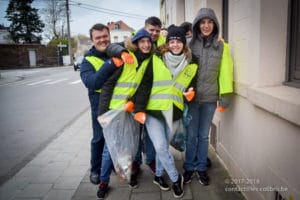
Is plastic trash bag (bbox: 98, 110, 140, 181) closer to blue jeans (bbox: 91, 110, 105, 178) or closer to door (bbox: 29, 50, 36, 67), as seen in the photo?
blue jeans (bbox: 91, 110, 105, 178)

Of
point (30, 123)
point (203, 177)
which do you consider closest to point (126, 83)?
point (203, 177)

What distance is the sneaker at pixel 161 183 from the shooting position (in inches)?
136

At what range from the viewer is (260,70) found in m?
2.72

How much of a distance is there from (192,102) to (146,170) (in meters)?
1.29

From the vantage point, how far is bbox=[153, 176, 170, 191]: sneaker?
11.3ft

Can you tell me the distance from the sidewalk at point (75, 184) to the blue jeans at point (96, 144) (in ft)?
0.80

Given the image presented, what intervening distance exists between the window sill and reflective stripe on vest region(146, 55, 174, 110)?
2.71ft

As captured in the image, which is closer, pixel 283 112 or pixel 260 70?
pixel 283 112

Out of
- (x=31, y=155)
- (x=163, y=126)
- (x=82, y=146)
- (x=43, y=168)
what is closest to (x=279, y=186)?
(x=163, y=126)

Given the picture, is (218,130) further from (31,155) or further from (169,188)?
(31,155)

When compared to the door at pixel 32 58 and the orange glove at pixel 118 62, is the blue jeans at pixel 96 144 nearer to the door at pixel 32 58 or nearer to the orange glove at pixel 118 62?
the orange glove at pixel 118 62

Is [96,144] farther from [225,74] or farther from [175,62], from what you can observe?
[225,74]

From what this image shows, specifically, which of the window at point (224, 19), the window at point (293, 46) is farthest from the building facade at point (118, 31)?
the window at point (293, 46)

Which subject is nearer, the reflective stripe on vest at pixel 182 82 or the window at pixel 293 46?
the window at pixel 293 46
